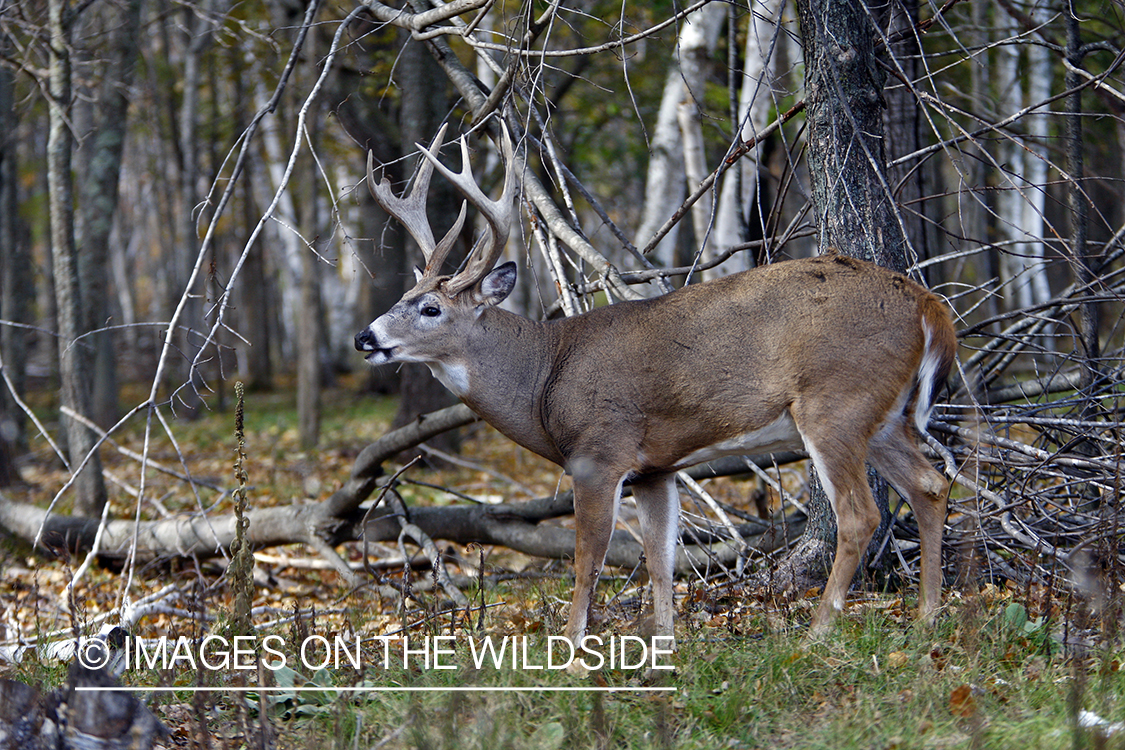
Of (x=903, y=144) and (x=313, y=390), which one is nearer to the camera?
(x=903, y=144)

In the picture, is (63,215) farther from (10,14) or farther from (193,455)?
(193,455)

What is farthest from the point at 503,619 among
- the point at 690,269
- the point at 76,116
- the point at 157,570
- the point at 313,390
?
the point at 313,390

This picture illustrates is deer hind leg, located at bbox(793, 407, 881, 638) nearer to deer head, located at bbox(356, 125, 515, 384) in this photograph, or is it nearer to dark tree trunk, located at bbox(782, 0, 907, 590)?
dark tree trunk, located at bbox(782, 0, 907, 590)

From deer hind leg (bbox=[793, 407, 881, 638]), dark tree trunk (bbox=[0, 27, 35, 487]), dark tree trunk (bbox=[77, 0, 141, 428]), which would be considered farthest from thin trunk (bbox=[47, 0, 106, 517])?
deer hind leg (bbox=[793, 407, 881, 638])

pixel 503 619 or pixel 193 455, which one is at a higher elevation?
pixel 193 455

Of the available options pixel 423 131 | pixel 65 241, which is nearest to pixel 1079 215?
pixel 423 131

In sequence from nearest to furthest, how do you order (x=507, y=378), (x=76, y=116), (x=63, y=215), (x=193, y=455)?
1. (x=507, y=378)
2. (x=63, y=215)
3. (x=76, y=116)
4. (x=193, y=455)

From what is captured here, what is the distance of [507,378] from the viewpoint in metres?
4.82

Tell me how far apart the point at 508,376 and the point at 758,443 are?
125 centimetres

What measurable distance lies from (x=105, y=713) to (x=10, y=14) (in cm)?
657

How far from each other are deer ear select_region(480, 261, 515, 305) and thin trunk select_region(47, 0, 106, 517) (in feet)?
13.2

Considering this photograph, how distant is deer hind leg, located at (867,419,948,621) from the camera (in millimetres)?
4430

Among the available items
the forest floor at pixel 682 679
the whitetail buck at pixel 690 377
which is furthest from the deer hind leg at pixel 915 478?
the forest floor at pixel 682 679

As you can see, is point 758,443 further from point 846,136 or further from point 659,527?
point 846,136
